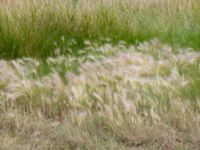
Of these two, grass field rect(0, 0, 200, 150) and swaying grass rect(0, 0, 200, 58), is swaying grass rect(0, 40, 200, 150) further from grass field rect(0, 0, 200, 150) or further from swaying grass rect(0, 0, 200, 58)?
swaying grass rect(0, 0, 200, 58)

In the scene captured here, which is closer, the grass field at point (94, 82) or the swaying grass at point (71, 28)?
the grass field at point (94, 82)

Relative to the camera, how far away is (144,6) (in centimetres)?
786

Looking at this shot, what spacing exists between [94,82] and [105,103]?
0.31 m

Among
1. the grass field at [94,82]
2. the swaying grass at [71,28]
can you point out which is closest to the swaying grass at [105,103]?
the grass field at [94,82]

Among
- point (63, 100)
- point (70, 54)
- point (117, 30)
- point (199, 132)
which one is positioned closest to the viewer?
point (199, 132)

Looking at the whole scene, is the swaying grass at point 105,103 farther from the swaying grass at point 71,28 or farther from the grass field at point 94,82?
the swaying grass at point 71,28

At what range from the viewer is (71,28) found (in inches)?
241

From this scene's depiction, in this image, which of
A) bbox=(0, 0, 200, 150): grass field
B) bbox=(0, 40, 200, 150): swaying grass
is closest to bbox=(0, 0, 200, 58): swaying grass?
bbox=(0, 0, 200, 150): grass field

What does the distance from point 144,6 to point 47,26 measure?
2.23 m

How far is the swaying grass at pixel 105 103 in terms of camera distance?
3791 millimetres

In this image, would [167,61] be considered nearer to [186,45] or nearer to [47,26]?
[186,45]

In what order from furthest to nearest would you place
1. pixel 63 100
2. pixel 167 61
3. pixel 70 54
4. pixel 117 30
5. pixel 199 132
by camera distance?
1. pixel 117 30
2. pixel 70 54
3. pixel 167 61
4. pixel 63 100
5. pixel 199 132

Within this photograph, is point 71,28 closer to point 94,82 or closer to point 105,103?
point 94,82

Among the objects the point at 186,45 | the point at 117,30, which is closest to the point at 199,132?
the point at 186,45
